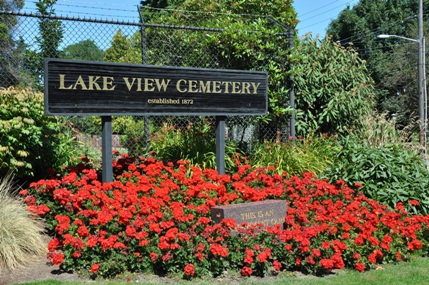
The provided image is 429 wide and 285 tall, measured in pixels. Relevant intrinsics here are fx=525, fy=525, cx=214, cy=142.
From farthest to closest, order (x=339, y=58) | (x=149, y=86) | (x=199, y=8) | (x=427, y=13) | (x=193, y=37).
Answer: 1. (x=427, y=13)
2. (x=199, y=8)
3. (x=339, y=58)
4. (x=193, y=37)
5. (x=149, y=86)

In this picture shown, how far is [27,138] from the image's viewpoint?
6.75 m

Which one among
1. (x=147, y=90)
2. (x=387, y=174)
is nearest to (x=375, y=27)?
(x=387, y=174)

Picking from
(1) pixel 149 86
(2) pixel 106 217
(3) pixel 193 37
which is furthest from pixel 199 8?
(2) pixel 106 217

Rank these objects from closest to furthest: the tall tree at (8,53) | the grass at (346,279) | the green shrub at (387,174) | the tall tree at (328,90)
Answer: the grass at (346,279) → the green shrub at (387,174) → the tall tree at (8,53) → the tall tree at (328,90)

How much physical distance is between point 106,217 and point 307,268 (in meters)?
2.12

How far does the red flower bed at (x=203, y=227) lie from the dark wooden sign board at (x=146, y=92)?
0.73m

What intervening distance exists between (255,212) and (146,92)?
225 centimetres

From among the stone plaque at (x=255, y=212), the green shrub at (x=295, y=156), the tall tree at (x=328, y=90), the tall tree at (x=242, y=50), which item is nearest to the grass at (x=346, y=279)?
the stone plaque at (x=255, y=212)

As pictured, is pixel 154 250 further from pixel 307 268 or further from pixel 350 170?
pixel 350 170

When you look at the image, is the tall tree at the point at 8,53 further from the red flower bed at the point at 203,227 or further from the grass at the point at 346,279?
the grass at the point at 346,279

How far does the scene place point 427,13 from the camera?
39.9m

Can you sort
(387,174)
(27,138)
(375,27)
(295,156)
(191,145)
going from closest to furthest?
(27,138) → (387,174) → (295,156) → (191,145) → (375,27)

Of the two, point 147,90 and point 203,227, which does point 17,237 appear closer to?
point 203,227

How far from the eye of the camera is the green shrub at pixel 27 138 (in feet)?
20.8
